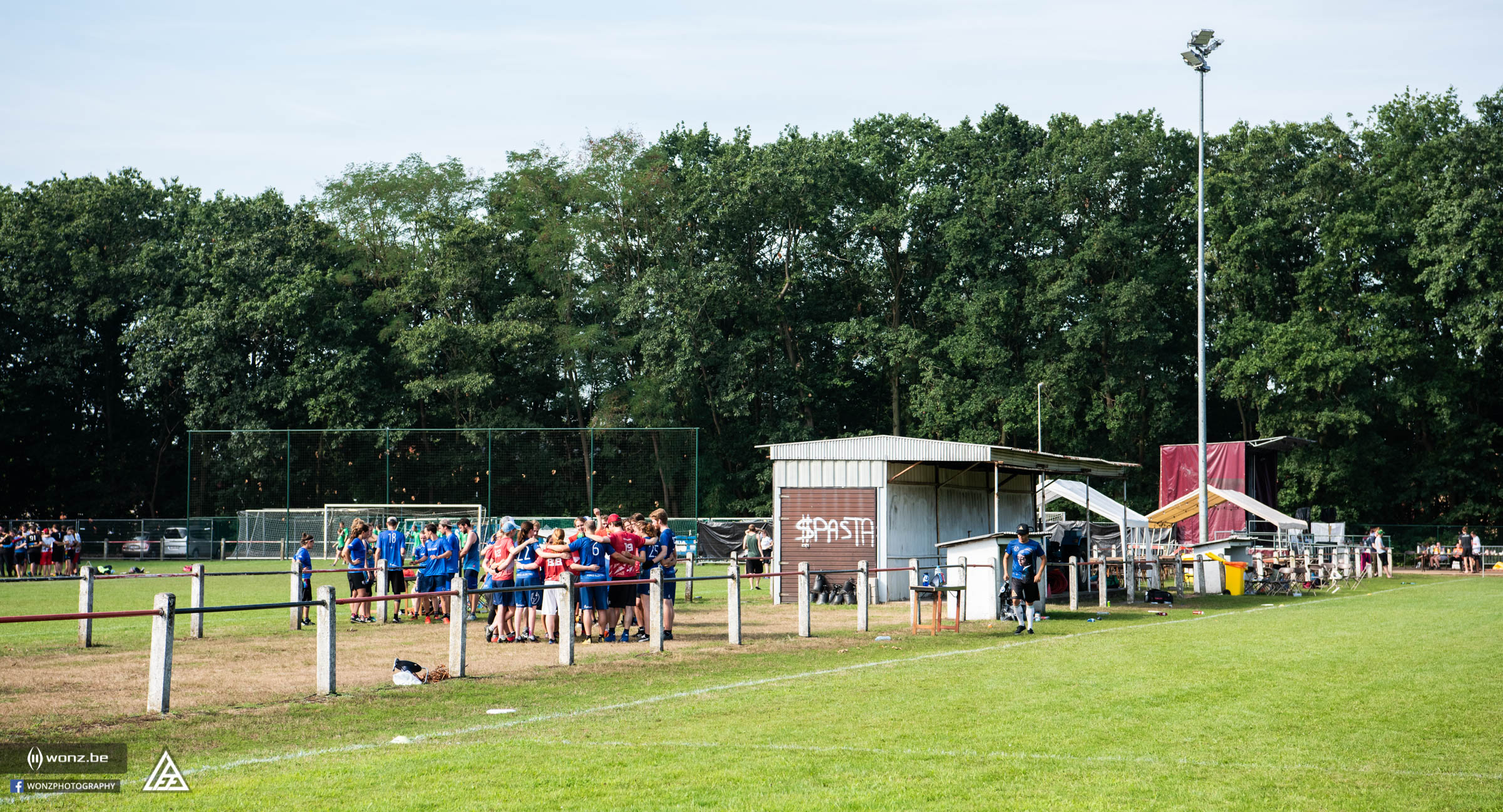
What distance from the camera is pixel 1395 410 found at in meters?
54.3

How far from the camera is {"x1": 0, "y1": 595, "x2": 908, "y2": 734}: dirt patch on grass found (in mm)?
11672

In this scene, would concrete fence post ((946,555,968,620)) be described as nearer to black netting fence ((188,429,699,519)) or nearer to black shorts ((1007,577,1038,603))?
black shorts ((1007,577,1038,603))

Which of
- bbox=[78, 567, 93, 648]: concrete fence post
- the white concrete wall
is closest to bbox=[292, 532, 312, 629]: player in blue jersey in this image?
bbox=[78, 567, 93, 648]: concrete fence post

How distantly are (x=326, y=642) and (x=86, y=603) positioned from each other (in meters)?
8.01

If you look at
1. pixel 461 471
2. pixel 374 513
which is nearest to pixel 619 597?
pixel 374 513

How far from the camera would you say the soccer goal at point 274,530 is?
49.7 meters

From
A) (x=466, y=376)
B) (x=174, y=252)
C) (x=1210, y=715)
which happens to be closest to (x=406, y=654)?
(x=1210, y=715)

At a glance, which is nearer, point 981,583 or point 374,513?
point 981,583

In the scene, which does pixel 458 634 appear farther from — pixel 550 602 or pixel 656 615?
pixel 550 602

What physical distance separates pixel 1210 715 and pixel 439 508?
41936 mm

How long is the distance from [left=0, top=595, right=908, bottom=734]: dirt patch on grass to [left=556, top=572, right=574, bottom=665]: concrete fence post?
0.46 ft

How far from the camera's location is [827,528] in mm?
28844

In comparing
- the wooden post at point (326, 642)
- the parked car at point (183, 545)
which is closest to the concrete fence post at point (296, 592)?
the wooden post at point (326, 642)

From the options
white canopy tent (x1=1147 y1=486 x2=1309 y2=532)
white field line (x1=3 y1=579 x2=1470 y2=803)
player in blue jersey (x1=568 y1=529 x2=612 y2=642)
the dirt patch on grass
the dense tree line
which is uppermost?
the dense tree line
